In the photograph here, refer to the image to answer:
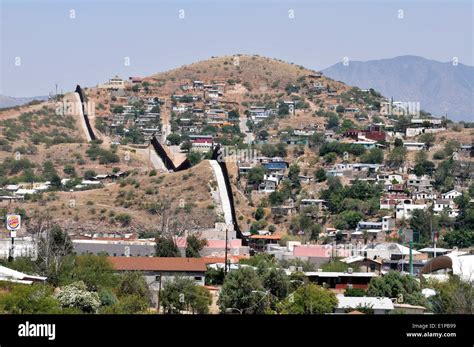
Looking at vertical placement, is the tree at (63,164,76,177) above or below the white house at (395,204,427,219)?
above

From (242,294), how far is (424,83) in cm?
7892

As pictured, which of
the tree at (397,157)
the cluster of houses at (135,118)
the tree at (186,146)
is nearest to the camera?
the tree at (397,157)

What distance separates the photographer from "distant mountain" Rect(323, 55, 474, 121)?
92.1m

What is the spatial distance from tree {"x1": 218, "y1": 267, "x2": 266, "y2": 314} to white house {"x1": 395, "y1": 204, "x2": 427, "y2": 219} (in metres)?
30.6

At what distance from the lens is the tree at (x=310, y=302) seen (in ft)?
59.8

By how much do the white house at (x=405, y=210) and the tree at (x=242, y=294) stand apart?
30636mm

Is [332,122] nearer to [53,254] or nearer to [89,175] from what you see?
[89,175]

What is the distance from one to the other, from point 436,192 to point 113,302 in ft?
143

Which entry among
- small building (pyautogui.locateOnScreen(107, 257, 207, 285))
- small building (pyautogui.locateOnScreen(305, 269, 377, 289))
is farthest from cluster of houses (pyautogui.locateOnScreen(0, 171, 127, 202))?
small building (pyautogui.locateOnScreen(305, 269, 377, 289))

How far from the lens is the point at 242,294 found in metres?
20.5

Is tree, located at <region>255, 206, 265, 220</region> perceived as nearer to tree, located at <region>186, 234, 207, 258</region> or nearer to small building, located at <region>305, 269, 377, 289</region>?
tree, located at <region>186, 234, 207, 258</region>

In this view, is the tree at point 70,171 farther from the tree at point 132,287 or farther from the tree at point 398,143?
the tree at point 132,287

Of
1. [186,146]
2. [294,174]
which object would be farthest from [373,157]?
[186,146]

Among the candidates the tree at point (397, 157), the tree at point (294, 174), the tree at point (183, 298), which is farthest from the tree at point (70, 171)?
the tree at point (183, 298)
